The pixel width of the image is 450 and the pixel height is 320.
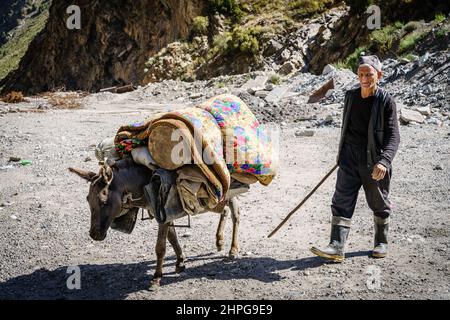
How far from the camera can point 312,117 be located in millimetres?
13586

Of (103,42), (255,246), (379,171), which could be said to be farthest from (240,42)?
(379,171)

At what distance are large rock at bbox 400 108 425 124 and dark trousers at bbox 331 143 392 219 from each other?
7542mm

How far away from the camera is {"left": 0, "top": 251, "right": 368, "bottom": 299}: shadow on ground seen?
4.43 metres

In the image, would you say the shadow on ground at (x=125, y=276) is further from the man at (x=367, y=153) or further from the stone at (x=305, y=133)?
the stone at (x=305, y=133)

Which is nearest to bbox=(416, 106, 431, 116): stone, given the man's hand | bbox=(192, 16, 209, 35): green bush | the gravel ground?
the gravel ground

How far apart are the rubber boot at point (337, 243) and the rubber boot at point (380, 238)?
0.29 meters

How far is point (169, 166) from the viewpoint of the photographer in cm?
419

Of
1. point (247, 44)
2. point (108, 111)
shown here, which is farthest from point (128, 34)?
point (108, 111)

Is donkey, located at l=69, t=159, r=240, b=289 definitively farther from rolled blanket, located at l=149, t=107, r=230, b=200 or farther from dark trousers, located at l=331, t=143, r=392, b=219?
dark trousers, located at l=331, t=143, r=392, b=219

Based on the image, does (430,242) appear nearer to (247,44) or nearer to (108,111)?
(108,111)

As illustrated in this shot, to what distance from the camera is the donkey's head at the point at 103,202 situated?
12.9 feet

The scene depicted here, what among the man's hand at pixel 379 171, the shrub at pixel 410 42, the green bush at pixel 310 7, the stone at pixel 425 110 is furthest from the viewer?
the green bush at pixel 310 7

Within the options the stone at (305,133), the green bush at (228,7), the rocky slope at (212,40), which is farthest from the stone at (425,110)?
the green bush at (228,7)
